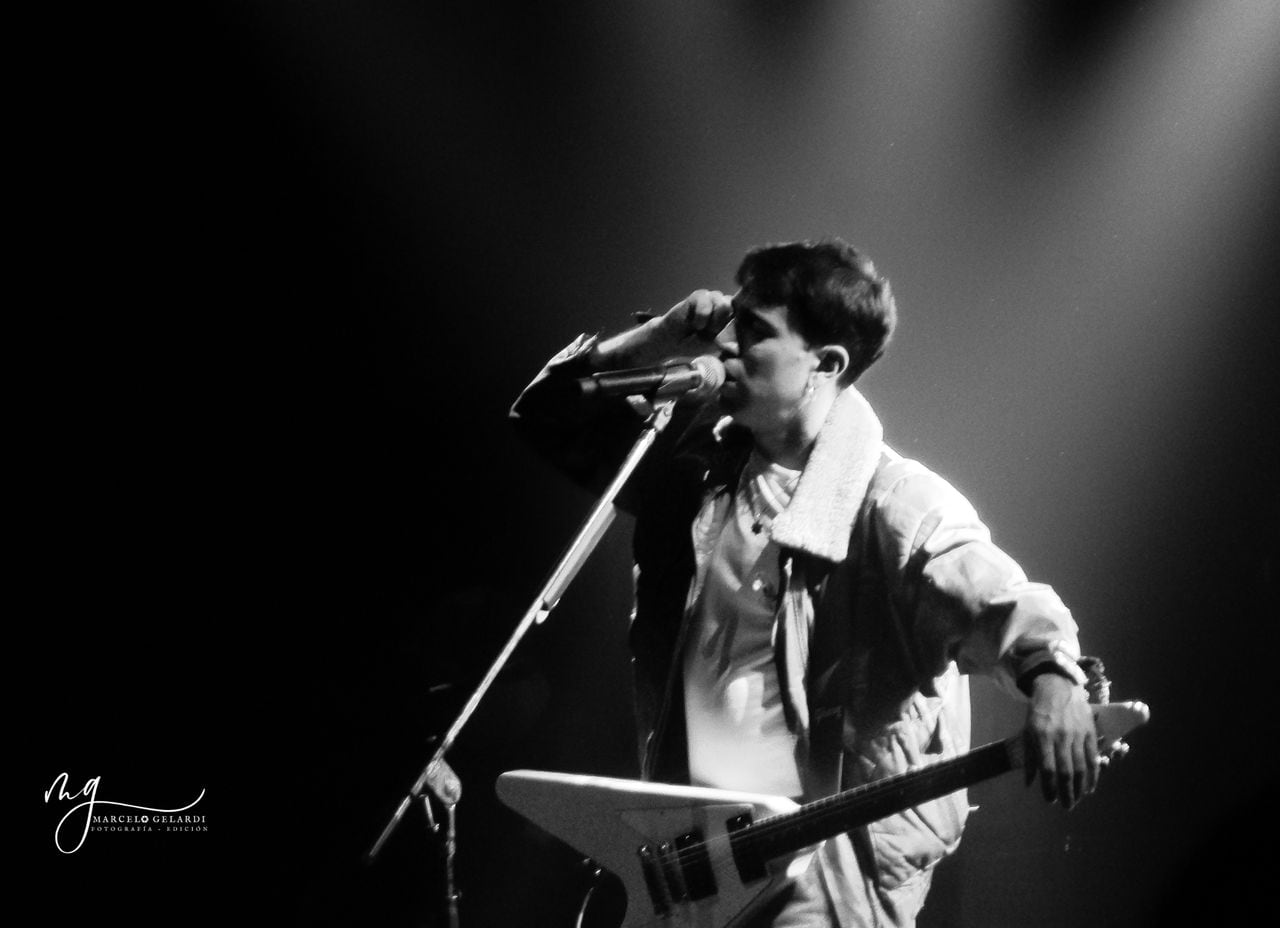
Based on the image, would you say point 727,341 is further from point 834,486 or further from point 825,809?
point 825,809

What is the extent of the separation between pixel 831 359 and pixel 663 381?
567 millimetres

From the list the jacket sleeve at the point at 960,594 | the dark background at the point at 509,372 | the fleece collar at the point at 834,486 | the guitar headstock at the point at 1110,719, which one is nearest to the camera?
the guitar headstock at the point at 1110,719

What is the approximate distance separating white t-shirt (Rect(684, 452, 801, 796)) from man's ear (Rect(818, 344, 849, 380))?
0.67 ft

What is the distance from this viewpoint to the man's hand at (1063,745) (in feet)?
4.31

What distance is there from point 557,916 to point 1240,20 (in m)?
2.84

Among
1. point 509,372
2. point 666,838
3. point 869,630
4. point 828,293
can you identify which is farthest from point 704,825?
point 509,372

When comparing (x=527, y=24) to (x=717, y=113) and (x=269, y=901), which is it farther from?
(x=269, y=901)

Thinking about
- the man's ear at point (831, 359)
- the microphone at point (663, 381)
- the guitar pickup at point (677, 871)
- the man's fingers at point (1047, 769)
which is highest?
the microphone at point (663, 381)

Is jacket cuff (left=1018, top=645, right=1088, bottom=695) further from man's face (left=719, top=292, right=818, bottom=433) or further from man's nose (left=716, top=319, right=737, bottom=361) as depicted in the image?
man's nose (left=716, top=319, right=737, bottom=361)

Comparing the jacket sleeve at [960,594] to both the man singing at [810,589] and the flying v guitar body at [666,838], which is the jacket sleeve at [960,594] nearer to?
the man singing at [810,589]

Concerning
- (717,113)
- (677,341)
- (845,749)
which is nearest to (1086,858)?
(845,749)

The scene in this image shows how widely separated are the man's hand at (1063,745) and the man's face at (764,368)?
2.52 ft

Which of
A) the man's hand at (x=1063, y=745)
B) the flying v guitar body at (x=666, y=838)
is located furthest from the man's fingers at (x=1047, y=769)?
the flying v guitar body at (x=666, y=838)

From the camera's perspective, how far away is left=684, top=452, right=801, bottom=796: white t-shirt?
1773mm
